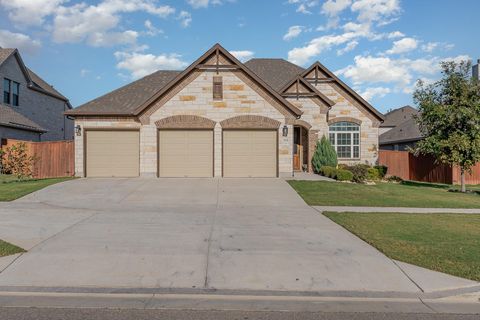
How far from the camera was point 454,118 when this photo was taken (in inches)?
705

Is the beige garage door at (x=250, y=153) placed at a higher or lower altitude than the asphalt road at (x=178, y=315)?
higher

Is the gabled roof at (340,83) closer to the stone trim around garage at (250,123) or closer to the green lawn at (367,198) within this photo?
the stone trim around garage at (250,123)

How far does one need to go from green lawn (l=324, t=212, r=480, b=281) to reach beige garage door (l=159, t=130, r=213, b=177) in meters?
9.46

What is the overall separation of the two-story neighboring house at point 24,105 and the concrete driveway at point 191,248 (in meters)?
16.4

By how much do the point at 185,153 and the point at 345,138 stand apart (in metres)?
11.2

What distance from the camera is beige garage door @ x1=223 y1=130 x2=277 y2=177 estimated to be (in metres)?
19.0

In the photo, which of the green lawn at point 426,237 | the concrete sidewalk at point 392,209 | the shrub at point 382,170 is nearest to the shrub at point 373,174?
Answer: the shrub at point 382,170

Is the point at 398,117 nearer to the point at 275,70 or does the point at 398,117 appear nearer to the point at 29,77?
the point at 275,70

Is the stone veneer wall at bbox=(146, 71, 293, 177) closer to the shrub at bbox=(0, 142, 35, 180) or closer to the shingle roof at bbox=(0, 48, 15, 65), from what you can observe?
the shrub at bbox=(0, 142, 35, 180)

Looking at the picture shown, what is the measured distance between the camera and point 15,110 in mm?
27781

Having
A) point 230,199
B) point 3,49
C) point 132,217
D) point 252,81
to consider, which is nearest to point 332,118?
point 252,81

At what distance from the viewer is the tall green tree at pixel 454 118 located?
17.5 metres

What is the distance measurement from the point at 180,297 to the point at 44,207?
8.27m

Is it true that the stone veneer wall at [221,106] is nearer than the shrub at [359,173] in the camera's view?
Yes
